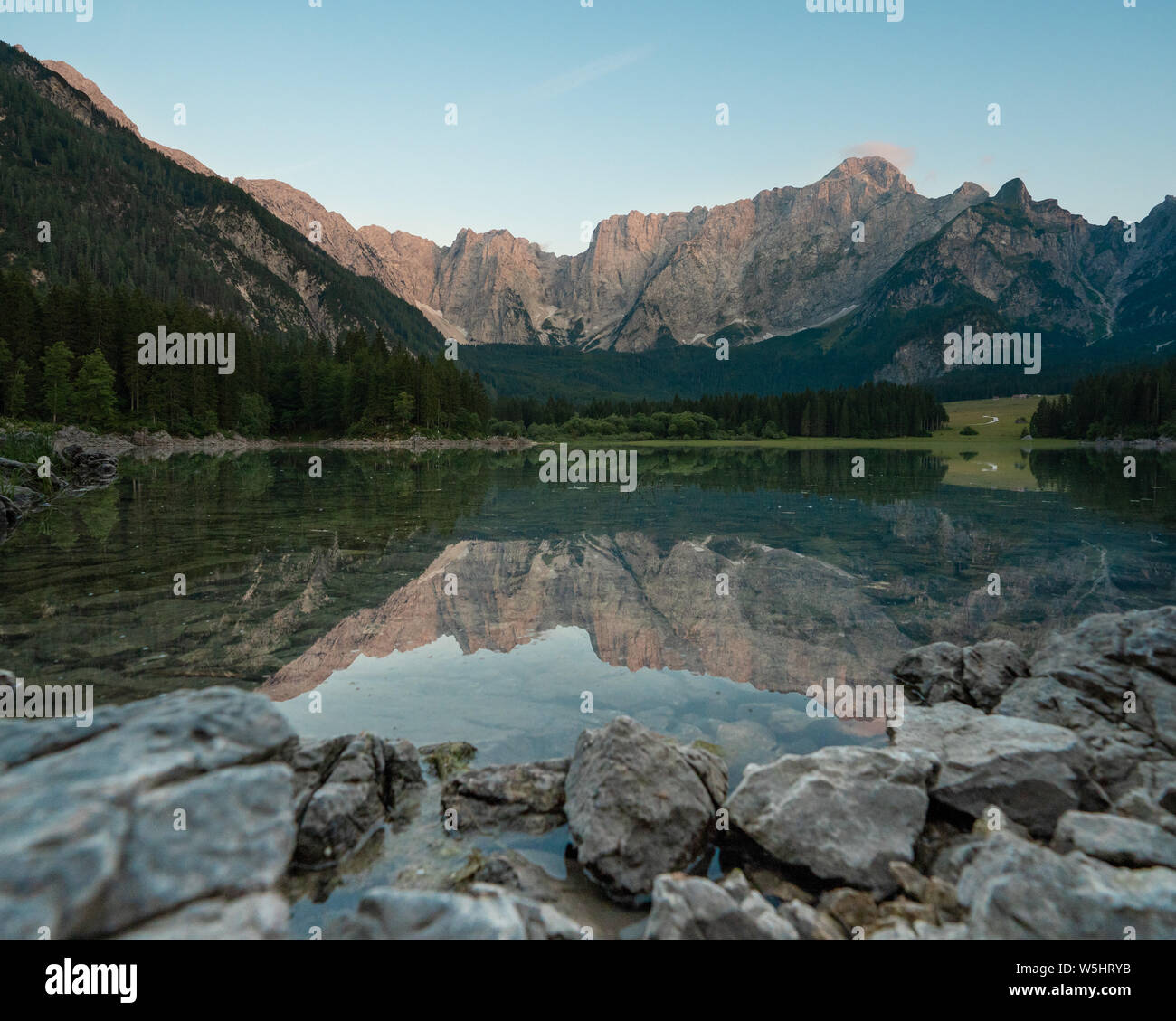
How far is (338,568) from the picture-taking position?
19562mm

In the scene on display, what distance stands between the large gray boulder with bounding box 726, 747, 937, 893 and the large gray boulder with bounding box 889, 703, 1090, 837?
35 centimetres

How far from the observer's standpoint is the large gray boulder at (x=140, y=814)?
14.5ft

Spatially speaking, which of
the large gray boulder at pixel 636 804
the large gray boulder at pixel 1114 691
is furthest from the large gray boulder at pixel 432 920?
the large gray boulder at pixel 1114 691

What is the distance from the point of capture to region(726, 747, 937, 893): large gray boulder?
21.8 ft

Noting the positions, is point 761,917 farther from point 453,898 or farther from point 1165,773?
point 1165,773

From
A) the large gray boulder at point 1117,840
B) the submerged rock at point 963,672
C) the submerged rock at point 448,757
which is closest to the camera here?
the large gray boulder at point 1117,840

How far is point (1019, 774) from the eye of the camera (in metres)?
7.43

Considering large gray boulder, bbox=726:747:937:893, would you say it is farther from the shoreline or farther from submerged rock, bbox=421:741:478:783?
submerged rock, bbox=421:741:478:783
